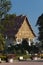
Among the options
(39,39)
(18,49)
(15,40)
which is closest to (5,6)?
(18,49)

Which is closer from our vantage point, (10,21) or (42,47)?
(10,21)

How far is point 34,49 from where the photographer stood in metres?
59.0

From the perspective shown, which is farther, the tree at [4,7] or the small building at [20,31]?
the small building at [20,31]

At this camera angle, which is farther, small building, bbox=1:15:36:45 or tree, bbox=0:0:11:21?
small building, bbox=1:15:36:45

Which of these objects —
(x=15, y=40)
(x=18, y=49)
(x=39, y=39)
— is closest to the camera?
(x=18, y=49)

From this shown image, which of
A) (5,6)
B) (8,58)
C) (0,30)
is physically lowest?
(8,58)

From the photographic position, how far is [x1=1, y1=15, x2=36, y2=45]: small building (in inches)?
2749

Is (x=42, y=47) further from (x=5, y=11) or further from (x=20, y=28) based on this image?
(x=5, y=11)

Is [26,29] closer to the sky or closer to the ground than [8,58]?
closer to the sky

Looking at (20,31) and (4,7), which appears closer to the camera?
(4,7)

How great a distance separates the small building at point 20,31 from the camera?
69.8 metres

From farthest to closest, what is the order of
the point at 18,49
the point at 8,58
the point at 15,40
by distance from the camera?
1. the point at 15,40
2. the point at 18,49
3. the point at 8,58

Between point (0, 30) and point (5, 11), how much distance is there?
101 inches

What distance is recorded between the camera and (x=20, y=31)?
71.6m
